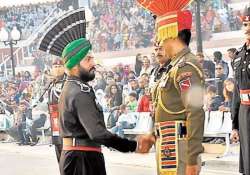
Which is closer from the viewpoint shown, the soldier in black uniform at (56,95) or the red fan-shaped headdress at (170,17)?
the red fan-shaped headdress at (170,17)

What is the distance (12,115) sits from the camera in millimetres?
17391

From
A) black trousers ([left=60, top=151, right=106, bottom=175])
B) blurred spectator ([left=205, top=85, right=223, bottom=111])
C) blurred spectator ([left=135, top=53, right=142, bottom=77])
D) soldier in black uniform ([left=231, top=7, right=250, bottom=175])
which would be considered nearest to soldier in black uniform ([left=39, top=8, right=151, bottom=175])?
black trousers ([left=60, top=151, right=106, bottom=175])

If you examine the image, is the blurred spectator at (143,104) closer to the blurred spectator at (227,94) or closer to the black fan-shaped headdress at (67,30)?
the blurred spectator at (227,94)

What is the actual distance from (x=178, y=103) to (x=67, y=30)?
60.9 inches

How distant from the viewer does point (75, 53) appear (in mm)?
4965

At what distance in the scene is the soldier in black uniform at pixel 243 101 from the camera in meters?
5.98

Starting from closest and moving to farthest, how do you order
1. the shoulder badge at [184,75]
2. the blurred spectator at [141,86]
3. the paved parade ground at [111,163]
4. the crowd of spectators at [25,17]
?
1. the shoulder badge at [184,75]
2. the paved parade ground at [111,163]
3. the blurred spectator at [141,86]
4. the crowd of spectators at [25,17]

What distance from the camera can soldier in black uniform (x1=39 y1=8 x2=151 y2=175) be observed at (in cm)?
466

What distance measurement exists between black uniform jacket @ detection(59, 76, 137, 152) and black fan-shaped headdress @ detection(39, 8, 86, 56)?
660 millimetres

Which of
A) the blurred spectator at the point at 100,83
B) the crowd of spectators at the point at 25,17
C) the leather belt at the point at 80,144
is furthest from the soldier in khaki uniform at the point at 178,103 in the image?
the crowd of spectators at the point at 25,17

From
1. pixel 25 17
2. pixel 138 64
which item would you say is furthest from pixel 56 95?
pixel 25 17

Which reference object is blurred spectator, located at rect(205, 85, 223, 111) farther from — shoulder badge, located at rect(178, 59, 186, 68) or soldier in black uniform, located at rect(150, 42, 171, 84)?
shoulder badge, located at rect(178, 59, 186, 68)

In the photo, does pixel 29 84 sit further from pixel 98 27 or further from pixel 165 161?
pixel 165 161

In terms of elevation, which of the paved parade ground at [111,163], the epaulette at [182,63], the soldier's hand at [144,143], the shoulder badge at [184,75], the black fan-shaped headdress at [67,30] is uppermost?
the black fan-shaped headdress at [67,30]
